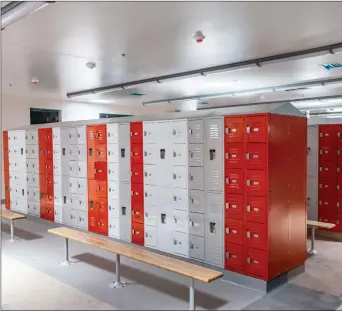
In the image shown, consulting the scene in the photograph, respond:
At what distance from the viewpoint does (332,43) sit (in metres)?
4.99

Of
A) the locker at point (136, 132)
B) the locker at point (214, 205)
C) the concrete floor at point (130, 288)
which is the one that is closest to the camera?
the concrete floor at point (130, 288)

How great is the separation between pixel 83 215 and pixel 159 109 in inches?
303

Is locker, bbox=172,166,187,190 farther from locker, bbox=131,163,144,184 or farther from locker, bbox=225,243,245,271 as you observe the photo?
locker, bbox=225,243,245,271

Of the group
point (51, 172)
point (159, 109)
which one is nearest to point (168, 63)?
point (51, 172)

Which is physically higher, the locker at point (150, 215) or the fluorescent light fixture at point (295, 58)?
the fluorescent light fixture at point (295, 58)

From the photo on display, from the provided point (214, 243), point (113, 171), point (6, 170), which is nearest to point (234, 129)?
point (214, 243)

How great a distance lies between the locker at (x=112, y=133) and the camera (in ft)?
19.4

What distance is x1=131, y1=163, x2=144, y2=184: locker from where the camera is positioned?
5502 millimetres

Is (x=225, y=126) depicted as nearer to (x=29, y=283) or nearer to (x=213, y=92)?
(x=29, y=283)

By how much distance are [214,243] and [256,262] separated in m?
0.61

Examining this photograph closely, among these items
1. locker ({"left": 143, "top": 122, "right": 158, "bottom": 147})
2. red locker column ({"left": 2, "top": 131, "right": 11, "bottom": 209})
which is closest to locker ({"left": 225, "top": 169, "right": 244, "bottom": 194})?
locker ({"left": 143, "top": 122, "right": 158, "bottom": 147})

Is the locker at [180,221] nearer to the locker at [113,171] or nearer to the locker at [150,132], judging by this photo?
the locker at [150,132]

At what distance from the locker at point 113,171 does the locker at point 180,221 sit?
144cm

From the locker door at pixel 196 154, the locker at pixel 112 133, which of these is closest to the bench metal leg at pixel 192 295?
the locker door at pixel 196 154
